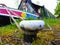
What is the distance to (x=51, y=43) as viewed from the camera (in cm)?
448

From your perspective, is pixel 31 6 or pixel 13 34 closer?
pixel 13 34

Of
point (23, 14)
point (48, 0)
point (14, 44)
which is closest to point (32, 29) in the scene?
point (14, 44)

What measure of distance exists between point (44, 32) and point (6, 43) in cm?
113

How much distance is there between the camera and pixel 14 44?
4.46 m

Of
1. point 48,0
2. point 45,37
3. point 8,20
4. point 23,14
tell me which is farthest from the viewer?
point 48,0

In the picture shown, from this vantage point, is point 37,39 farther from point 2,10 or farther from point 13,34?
point 2,10

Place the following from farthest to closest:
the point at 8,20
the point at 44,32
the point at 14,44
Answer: the point at 8,20 → the point at 44,32 → the point at 14,44

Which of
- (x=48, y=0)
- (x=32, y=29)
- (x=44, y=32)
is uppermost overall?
(x=32, y=29)

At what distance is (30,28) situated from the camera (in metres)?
4.08

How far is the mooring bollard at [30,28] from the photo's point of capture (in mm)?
4062

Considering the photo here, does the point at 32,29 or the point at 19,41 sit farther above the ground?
the point at 32,29

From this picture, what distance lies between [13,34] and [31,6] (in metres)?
4.98

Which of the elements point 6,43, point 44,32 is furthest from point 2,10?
point 6,43

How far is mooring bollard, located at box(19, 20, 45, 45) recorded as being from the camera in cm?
406
